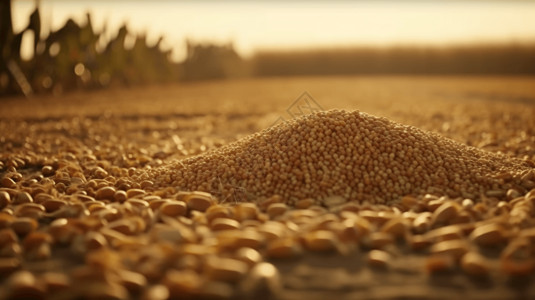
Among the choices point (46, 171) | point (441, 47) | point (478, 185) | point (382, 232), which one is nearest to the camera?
point (382, 232)

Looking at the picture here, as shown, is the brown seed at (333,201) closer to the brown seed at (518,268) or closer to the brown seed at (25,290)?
the brown seed at (518,268)

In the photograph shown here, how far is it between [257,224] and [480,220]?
3.10 ft

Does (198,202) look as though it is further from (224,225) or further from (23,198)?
(23,198)

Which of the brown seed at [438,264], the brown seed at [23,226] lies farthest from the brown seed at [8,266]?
the brown seed at [438,264]

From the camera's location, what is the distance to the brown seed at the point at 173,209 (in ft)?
7.15

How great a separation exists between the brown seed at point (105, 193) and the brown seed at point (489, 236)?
1765 millimetres

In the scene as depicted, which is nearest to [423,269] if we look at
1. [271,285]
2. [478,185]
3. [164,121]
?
[271,285]

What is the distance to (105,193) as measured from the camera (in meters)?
2.52

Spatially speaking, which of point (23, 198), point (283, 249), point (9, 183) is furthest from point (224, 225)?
point (9, 183)

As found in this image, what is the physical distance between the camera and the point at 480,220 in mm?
2029

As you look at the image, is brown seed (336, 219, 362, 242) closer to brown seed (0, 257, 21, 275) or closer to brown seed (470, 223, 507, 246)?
brown seed (470, 223, 507, 246)

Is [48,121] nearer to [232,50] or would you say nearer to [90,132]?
[90,132]

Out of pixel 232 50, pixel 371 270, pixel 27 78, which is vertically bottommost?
pixel 371 270

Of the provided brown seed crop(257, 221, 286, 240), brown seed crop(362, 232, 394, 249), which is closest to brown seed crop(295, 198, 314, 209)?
brown seed crop(257, 221, 286, 240)
